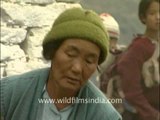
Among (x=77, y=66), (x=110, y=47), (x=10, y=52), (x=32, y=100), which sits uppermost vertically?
(x=77, y=66)

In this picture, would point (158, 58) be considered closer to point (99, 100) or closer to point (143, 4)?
point (143, 4)

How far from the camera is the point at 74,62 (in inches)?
52.6

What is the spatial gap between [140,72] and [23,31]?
701mm

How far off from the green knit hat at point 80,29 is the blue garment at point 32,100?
0.12 m

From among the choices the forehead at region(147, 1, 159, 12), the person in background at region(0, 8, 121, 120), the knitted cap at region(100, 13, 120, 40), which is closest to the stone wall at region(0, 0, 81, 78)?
the knitted cap at region(100, 13, 120, 40)

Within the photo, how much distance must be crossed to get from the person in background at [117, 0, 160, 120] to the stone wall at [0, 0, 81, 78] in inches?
21.1

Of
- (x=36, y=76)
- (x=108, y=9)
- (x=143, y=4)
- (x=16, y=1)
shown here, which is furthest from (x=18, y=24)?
Result: (x=36, y=76)

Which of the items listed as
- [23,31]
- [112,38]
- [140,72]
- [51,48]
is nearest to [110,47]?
[112,38]

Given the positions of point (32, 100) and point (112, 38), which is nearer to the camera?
point (32, 100)

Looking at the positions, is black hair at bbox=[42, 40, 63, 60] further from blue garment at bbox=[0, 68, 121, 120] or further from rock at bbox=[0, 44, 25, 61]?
rock at bbox=[0, 44, 25, 61]

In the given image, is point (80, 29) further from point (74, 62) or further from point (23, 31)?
point (23, 31)

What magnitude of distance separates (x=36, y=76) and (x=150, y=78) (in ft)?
3.07

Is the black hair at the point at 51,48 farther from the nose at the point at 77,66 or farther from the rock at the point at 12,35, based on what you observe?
the rock at the point at 12,35

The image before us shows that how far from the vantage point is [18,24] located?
A: 250cm
